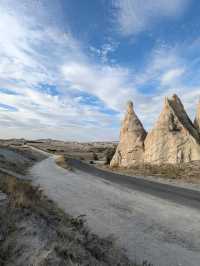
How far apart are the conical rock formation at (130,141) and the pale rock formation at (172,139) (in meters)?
2.05

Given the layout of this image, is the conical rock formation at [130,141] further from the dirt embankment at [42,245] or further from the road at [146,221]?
the dirt embankment at [42,245]

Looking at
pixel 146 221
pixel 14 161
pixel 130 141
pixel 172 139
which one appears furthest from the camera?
pixel 130 141

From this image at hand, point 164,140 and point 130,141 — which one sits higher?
point 164,140

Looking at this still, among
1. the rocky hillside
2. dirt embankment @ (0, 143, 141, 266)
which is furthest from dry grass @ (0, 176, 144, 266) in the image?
the rocky hillside

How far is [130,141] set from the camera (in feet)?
124

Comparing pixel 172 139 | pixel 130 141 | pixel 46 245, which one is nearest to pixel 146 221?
pixel 46 245

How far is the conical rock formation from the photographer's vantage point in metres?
36.7

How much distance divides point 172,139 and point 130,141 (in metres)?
8.38

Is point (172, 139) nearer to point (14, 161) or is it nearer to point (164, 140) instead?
point (164, 140)

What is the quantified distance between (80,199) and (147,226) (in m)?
5.46

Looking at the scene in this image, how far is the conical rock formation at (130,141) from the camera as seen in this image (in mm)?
36688

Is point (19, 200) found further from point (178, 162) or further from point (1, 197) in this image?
point (178, 162)

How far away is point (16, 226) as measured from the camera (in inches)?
229

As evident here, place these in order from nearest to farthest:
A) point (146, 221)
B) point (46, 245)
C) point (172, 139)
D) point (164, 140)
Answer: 1. point (46, 245)
2. point (146, 221)
3. point (172, 139)
4. point (164, 140)
